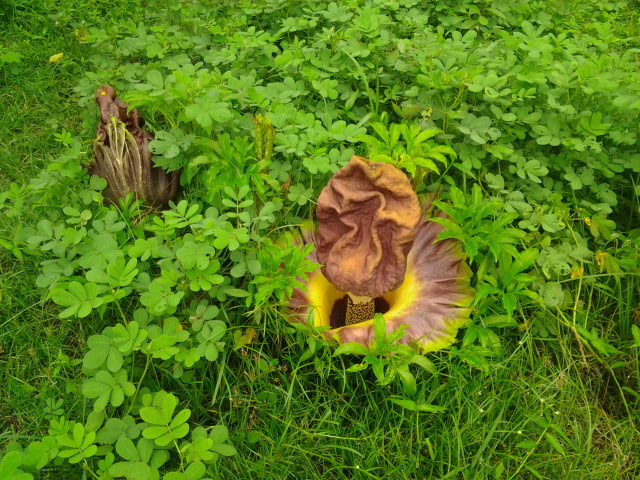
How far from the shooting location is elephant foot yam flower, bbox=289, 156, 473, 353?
1875 mm

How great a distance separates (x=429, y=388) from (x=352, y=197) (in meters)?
0.79

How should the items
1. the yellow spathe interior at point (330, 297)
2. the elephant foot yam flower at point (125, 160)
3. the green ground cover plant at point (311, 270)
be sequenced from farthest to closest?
the elephant foot yam flower at point (125, 160) < the yellow spathe interior at point (330, 297) < the green ground cover plant at point (311, 270)

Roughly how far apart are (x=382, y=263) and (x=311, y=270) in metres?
0.26

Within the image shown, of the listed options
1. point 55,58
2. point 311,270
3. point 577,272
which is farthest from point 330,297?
point 55,58

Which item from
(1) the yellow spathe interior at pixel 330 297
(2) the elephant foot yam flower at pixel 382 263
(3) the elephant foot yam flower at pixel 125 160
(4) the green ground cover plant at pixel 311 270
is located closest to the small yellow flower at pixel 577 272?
(4) the green ground cover plant at pixel 311 270

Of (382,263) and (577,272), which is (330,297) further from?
(577,272)

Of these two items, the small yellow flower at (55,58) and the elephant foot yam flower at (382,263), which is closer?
the elephant foot yam flower at (382,263)

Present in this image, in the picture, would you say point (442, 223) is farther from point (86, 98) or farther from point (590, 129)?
point (86, 98)

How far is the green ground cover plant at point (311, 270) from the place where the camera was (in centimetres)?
185

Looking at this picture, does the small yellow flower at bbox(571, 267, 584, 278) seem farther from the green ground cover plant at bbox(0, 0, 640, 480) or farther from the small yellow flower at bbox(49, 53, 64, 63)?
the small yellow flower at bbox(49, 53, 64, 63)

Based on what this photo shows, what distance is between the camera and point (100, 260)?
6.72 ft

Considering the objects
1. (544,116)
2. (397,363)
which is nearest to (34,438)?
(397,363)

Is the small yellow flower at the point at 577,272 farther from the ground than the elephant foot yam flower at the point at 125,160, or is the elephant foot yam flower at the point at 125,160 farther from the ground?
the elephant foot yam flower at the point at 125,160

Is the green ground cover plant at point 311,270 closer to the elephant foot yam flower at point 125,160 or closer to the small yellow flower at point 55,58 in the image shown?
the elephant foot yam flower at point 125,160
